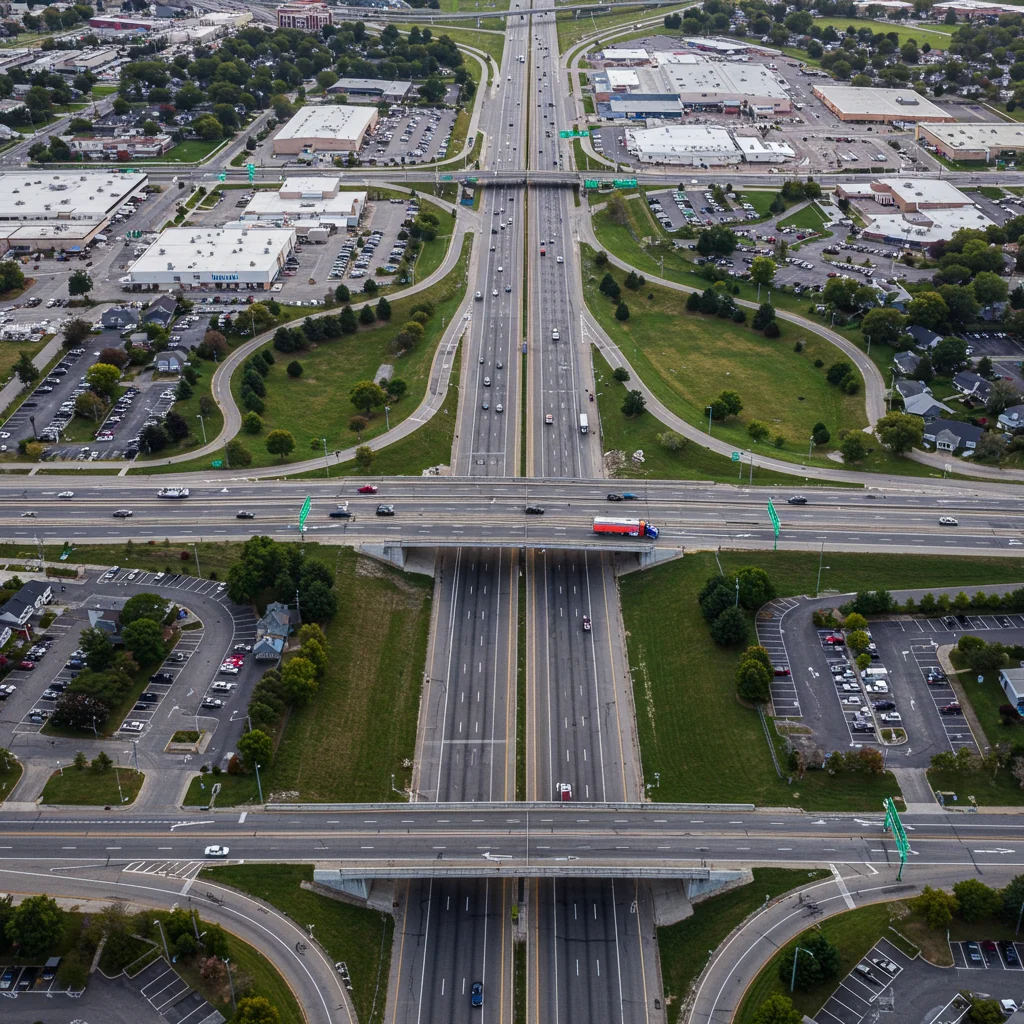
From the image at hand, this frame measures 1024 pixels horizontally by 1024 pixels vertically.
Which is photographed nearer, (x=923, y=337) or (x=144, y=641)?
(x=144, y=641)

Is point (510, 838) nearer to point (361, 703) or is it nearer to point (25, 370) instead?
point (361, 703)

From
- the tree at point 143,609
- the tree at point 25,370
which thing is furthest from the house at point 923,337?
the tree at point 25,370

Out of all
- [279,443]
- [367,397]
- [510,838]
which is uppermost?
[367,397]

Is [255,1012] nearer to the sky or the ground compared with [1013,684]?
nearer to the ground

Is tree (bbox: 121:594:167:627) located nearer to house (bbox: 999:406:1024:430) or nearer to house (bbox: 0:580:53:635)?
house (bbox: 0:580:53:635)

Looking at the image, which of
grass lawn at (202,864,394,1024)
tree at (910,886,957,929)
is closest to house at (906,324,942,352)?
tree at (910,886,957,929)

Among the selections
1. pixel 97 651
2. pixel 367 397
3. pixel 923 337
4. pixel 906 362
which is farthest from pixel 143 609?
pixel 923 337

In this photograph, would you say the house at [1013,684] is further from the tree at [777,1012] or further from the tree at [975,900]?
the tree at [777,1012]
